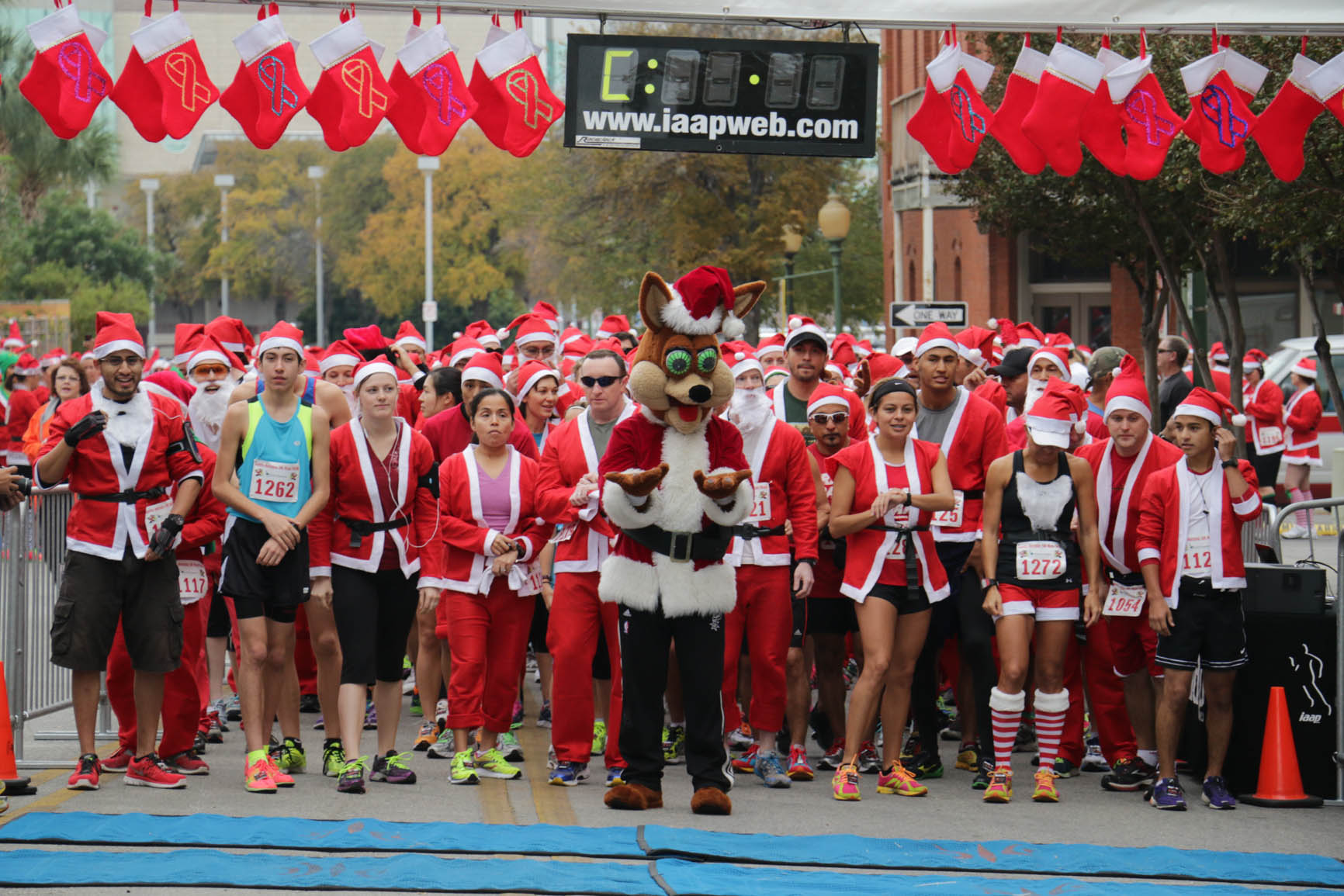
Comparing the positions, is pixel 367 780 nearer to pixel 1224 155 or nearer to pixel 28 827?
pixel 28 827

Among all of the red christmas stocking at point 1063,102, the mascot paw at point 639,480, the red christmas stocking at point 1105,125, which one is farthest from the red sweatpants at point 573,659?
the red christmas stocking at point 1105,125

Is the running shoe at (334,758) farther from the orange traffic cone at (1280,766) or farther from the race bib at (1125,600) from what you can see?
the orange traffic cone at (1280,766)

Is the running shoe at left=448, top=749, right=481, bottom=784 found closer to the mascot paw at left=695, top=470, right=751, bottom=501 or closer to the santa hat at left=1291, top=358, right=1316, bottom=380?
the mascot paw at left=695, top=470, right=751, bottom=501

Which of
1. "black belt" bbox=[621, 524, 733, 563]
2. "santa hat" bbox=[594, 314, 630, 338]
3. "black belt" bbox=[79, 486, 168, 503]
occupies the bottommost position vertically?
"black belt" bbox=[621, 524, 733, 563]

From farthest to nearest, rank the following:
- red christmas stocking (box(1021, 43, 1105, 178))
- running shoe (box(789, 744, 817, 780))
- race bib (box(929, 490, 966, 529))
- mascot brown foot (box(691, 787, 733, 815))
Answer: red christmas stocking (box(1021, 43, 1105, 178)) → race bib (box(929, 490, 966, 529)) → running shoe (box(789, 744, 817, 780)) → mascot brown foot (box(691, 787, 733, 815))

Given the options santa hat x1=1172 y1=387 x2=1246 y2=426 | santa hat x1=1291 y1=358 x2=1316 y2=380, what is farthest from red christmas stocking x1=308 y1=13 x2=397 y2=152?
santa hat x1=1291 y1=358 x2=1316 y2=380

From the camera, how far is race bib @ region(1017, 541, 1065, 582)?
8.56m

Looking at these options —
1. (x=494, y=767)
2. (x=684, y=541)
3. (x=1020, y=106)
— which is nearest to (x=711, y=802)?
(x=684, y=541)

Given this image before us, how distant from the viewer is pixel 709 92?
Result: 9.69m

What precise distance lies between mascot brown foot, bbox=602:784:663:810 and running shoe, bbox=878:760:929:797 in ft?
4.38

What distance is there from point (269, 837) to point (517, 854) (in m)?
1.09

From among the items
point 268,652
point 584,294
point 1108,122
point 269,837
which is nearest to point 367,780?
point 268,652

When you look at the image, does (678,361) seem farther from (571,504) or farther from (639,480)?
(571,504)

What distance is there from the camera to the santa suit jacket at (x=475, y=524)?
28.6 feet
